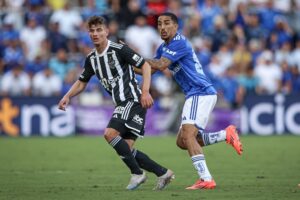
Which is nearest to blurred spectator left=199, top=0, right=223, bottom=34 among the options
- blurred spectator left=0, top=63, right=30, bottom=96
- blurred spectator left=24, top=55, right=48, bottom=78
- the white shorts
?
blurred spectator left=24, top=55, right=48, bottom=78

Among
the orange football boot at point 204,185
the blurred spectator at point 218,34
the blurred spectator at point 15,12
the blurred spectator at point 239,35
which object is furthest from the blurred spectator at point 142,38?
the orange football boot at point 204,185

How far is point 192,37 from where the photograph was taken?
85.3ft

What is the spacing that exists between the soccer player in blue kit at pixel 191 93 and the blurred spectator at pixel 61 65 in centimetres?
1364

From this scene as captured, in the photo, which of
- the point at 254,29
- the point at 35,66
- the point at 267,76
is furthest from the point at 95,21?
the point at 254,29

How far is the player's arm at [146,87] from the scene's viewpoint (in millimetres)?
10625

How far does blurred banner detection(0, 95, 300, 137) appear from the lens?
2403cm

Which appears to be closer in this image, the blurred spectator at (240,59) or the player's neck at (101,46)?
the player's neck at (101,46)

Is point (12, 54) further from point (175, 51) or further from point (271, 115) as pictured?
point (175, 51)

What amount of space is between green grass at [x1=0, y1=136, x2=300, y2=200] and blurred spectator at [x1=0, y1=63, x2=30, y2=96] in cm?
221

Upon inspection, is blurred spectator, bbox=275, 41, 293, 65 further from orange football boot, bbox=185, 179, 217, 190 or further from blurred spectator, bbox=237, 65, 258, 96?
orange football boot, bbox=185, 179, 217, 190

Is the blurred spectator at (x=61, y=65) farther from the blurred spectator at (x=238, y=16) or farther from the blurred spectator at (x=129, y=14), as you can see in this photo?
the blurred spectator at (x=238, y=16)

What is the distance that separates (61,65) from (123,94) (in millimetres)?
14326

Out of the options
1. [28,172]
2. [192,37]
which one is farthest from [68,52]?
[28,172]

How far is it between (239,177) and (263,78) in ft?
42.2
